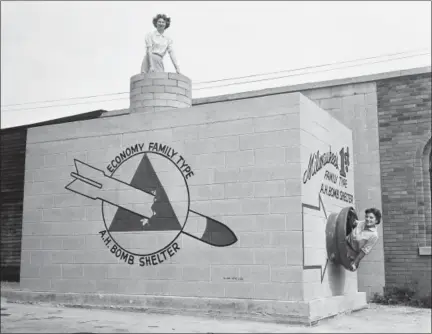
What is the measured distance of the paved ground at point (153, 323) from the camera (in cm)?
743

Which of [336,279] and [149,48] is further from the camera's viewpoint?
[149,48]

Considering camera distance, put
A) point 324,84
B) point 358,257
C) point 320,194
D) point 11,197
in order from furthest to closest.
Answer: point 11,197 → point 324,84 → point 358,257 → point 320,194

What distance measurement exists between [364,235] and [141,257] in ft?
11.7

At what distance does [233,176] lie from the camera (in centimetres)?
906

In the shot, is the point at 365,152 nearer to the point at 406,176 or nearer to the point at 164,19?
the point at 406,176

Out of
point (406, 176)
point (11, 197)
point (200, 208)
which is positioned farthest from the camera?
point (11, 197)

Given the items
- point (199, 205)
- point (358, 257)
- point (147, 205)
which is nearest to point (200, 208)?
point (199, 205)

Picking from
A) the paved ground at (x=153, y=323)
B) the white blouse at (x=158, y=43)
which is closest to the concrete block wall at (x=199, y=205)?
the paved ground at (x=153, y=323)

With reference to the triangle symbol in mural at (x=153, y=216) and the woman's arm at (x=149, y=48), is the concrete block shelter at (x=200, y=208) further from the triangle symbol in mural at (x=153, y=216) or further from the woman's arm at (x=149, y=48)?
the woman's arm at (x=149, y=48)

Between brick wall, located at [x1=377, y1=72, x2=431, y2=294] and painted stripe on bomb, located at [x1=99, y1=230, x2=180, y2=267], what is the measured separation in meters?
4.80

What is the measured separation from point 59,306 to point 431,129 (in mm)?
7725

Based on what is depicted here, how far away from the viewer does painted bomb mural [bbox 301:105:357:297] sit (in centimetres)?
881

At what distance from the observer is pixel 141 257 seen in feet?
31.3

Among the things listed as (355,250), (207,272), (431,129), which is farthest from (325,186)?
(431,129)
